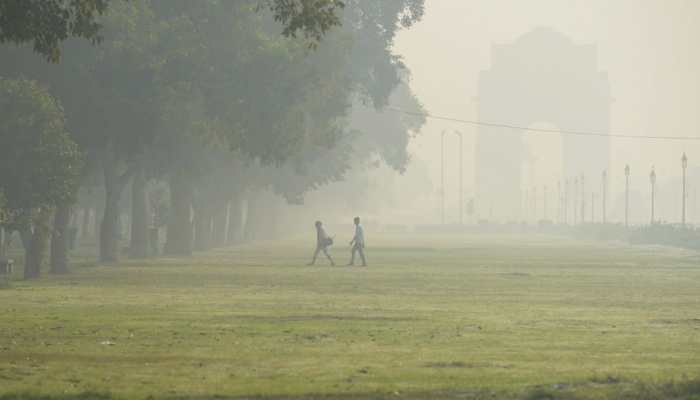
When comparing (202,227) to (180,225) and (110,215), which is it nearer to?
(180,225)

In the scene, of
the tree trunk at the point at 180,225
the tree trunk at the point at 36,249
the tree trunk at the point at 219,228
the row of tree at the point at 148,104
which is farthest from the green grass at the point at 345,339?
the tree trunk at the point at 219,228

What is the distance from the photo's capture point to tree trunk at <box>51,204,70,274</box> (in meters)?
50.6

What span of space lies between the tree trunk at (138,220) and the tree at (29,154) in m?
22.6

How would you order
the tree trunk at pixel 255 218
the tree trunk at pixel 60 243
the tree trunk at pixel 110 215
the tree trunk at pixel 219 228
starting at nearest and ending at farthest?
the tree trunk at pixel 60 243
the tree trunk at pixel 110 215
the tree trunk at pixel 219 228
the tree trunk at pixel 255 218

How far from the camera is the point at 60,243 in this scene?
51.1 m

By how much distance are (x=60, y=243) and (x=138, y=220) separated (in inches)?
660

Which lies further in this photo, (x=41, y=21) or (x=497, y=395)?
(x=41, y=21)

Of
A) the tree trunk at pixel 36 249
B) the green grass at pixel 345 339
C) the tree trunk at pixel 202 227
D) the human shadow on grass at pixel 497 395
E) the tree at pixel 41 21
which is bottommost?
the human shadow on grass at pixel 497 395

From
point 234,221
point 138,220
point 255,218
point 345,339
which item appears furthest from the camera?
point 255,218

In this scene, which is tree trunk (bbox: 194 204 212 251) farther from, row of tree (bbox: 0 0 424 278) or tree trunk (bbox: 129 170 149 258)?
tree trunk (bbox: 129 170 149 258)

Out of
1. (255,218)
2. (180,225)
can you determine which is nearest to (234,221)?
(255,218)

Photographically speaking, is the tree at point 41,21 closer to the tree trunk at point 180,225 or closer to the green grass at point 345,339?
the green grass at point 345,339

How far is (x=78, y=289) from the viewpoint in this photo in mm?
39625

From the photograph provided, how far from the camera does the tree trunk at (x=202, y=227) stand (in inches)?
3253
